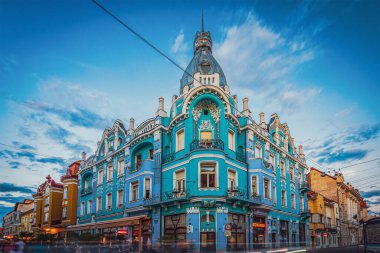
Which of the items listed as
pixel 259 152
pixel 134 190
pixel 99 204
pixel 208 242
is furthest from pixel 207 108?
pixel 99 204

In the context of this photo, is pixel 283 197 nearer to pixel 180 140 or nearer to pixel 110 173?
pixel 180 140

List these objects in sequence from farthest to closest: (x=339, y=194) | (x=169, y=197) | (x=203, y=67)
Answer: (x=339, y=194), (x=203, y=67), (x=169, y=197)

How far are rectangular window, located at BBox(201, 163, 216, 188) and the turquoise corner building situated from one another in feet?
0.24

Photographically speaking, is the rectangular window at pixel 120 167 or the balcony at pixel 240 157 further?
the rectangular window at pixel 120 167

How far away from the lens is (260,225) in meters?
29.8

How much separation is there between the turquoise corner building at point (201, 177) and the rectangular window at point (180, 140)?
9 centimetres

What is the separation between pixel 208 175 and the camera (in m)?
25.8

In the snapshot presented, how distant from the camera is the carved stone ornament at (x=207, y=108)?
27953mm

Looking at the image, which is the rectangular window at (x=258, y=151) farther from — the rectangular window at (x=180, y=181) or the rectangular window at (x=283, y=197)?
the rectangular window at (x=180, y=181)

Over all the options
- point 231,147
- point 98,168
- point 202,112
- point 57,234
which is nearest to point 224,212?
point 231,147

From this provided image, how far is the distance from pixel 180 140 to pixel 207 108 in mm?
3472

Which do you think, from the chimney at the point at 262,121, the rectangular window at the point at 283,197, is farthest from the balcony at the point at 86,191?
the rectangular window at the point at 283,197

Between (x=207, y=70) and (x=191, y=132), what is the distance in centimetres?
731

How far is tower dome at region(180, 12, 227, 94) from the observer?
29.3 meters
